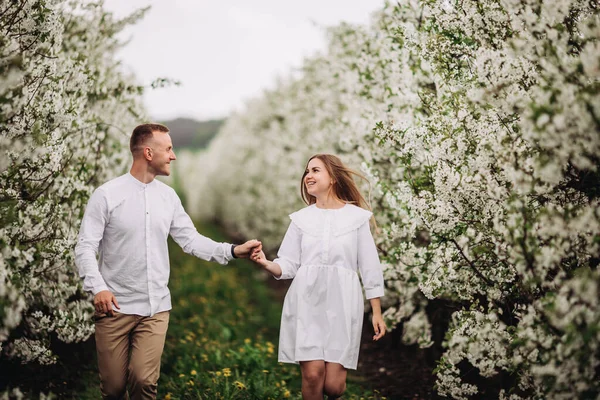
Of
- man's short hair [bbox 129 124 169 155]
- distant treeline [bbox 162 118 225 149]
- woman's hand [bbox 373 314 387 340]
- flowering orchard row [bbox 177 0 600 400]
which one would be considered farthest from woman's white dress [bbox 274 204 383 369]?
distant treeline [bbox 162 118 225 149]

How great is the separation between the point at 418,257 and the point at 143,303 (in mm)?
2614

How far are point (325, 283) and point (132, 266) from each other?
1.55 meters

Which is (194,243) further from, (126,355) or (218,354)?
(218,354)

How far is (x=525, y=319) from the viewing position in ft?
10.5

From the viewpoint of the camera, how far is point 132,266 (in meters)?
4.09

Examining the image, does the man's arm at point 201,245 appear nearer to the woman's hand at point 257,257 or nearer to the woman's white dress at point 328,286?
the woman's hand at point 257,257

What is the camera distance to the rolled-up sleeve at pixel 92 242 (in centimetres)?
379

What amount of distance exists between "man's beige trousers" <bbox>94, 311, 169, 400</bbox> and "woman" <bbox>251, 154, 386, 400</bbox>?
3.33 ft

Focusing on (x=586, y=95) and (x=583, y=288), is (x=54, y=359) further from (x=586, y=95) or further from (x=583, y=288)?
(x=586, y=95)

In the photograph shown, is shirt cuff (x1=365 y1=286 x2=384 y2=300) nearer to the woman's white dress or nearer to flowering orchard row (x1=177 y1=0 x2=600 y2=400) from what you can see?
the woman's white dress

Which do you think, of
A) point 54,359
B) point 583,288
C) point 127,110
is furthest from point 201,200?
point 583,288

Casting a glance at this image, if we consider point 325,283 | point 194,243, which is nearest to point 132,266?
point 194,243

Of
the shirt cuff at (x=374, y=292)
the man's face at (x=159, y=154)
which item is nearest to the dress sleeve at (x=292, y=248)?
the shirt cuff at (x=374, y=292)

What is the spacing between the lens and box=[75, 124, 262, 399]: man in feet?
12.9
